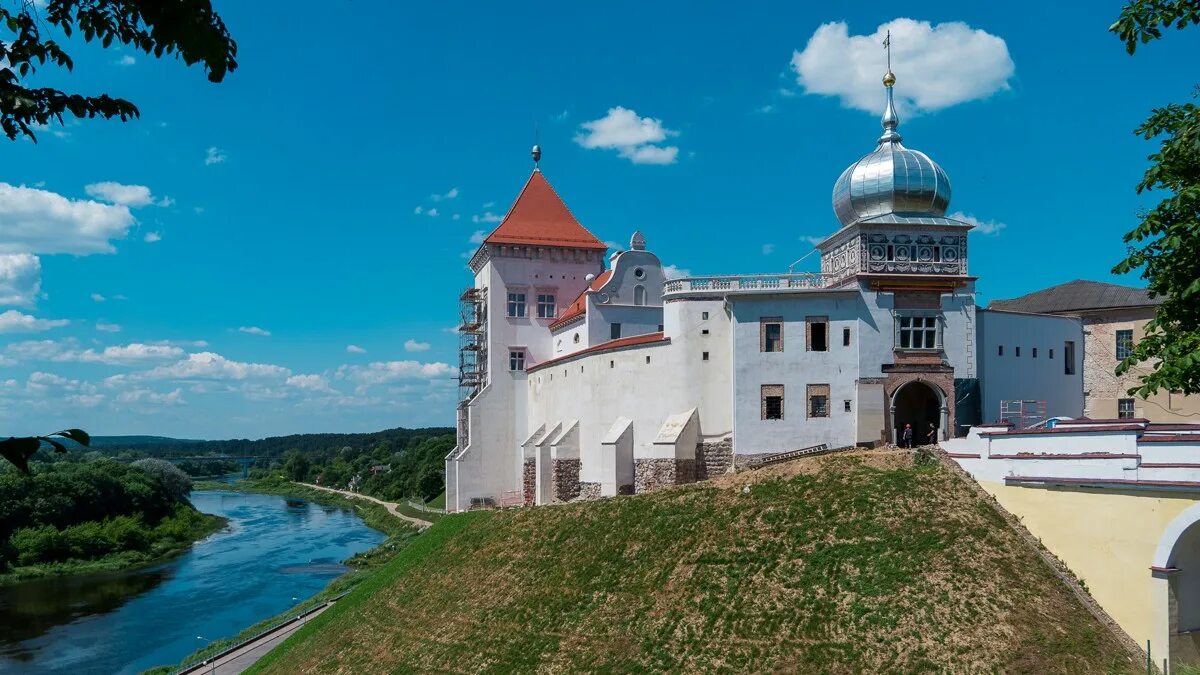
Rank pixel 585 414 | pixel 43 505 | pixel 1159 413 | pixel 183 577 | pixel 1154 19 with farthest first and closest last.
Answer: pixel 43 505 → pixel 183 577 → pixel 585 414 → pixel 1159 413 → pixel 1154 19

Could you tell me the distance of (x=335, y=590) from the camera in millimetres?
47438

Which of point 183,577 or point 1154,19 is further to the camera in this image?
point 183,577

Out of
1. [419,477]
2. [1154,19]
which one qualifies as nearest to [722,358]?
[1154,19]

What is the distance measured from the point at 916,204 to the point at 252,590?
41374 mm

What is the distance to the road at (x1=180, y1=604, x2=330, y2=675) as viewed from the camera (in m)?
33.4

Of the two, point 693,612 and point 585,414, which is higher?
point 585,414

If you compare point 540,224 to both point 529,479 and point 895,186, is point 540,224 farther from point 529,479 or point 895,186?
point 895,186

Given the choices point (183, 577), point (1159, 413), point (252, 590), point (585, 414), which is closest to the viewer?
point (1159, 413)

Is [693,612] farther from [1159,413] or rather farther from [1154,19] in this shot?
[1159,413]

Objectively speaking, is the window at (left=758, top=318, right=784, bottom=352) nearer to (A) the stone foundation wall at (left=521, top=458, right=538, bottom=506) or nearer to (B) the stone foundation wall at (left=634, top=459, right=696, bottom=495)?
(B) the stone foundation wall at (left=634, top=459, right=696, bottom=495)

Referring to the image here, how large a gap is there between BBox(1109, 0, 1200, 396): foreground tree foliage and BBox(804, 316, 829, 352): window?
18.2 meters

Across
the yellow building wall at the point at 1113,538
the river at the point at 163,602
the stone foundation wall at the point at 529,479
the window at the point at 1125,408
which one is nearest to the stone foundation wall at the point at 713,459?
the yellow building wall at the point at 1113,538

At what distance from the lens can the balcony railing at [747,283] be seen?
33531 millimetres

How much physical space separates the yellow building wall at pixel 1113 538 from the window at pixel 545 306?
106ft
